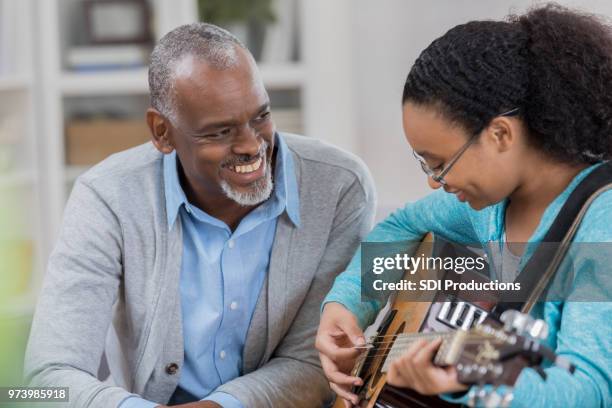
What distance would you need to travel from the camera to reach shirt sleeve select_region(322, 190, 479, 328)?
4.92 ft

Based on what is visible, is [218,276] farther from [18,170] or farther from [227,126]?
[18,170]

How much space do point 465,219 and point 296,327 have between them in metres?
0.39

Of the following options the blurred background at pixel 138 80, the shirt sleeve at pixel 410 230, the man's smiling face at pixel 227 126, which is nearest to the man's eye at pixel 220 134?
the man's smiling face at pixel 227 126

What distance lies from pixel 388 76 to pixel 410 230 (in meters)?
1.68

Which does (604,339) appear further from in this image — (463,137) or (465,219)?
(465,219)

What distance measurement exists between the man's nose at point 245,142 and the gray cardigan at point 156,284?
16 centimetres

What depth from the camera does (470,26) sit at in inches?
50.3

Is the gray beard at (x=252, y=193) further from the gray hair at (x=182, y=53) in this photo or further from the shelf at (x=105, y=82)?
the shelf at (x=105, y=82)

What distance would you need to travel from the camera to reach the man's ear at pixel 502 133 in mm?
1206

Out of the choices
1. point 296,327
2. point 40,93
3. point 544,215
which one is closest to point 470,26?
point 544,215

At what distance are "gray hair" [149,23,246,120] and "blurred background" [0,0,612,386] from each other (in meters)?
1.59

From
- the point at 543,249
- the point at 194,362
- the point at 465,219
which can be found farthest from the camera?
the point at 194,362

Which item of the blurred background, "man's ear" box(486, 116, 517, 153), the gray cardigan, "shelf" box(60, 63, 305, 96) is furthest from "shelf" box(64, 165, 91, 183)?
"man's ear" box(486, 116, 517, 153)

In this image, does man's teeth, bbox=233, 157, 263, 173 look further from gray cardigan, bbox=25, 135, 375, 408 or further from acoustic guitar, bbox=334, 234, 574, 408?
acoustic guitar, bbox=334, 234, 574, 408
